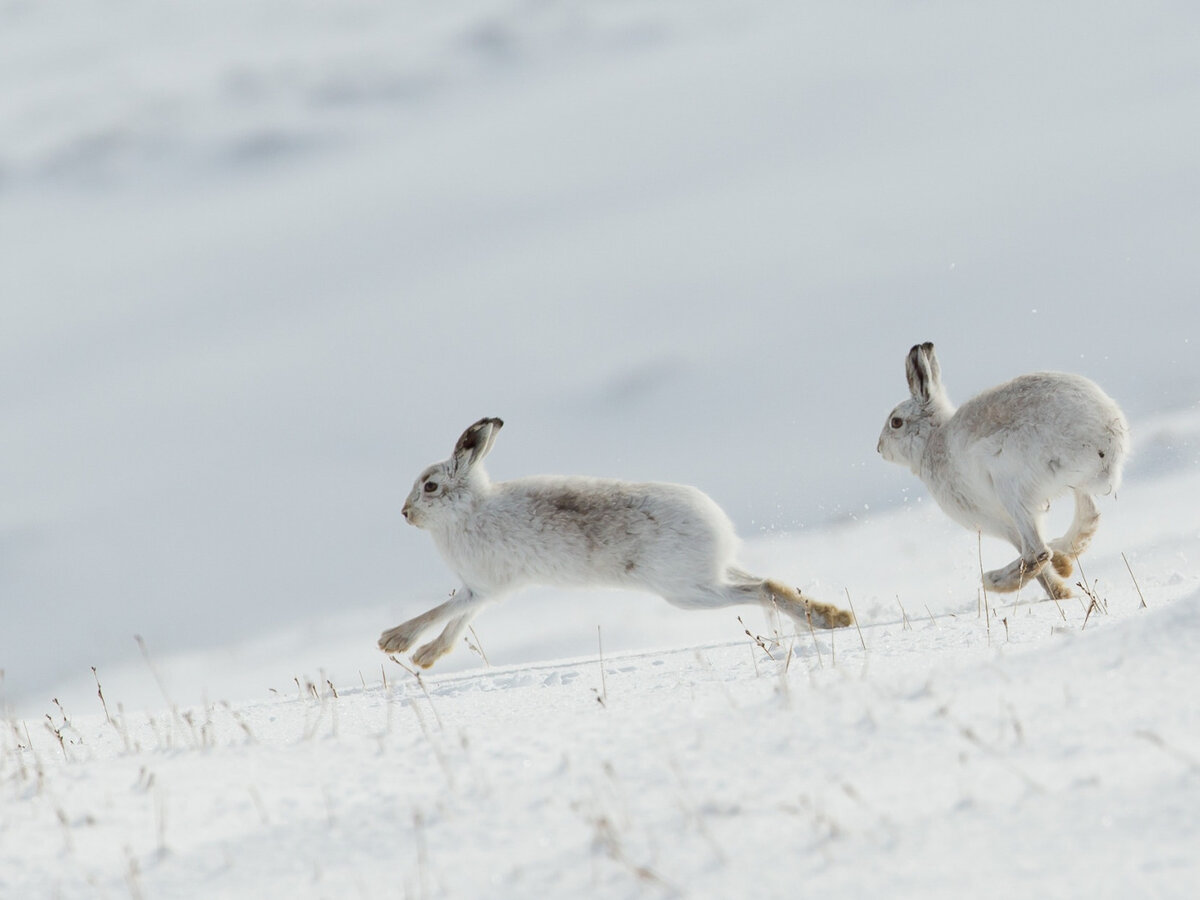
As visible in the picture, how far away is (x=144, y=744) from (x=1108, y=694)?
493 centimetres

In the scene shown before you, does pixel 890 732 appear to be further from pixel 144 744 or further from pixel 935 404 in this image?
pixel 935 404

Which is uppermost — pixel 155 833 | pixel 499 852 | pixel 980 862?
pixel 155 833

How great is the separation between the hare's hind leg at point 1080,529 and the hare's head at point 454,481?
4.08m

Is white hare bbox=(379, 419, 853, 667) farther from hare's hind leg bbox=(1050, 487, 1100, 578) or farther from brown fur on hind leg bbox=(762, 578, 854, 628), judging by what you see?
hare's hind leg bbox=(1050, 487, 1100, 578)

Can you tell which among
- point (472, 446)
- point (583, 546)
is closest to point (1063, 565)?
point (583, 546)

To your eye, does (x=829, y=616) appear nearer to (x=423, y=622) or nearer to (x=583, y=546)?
(x=583, y=546)

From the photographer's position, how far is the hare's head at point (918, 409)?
31.6 feet

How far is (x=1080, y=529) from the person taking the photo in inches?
353

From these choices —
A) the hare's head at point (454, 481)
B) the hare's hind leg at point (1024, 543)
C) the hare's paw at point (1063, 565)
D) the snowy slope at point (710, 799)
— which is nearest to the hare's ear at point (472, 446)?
the hare's head at point (454, 481)

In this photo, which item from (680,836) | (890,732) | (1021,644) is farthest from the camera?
(1021,644)

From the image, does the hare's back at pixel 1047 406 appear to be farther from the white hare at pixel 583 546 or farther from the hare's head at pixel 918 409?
the white hare at pixel 583 546

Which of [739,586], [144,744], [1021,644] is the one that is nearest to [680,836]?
[1021,644]

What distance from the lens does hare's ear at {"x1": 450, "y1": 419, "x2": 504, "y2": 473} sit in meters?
9.36

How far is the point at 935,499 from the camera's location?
31.3ft
